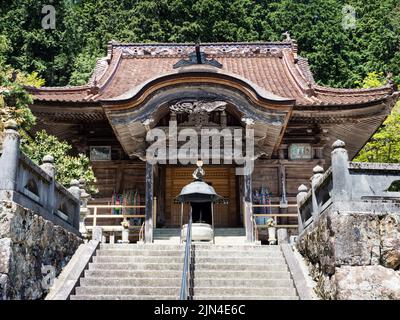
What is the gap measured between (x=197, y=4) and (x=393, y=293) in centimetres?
2577

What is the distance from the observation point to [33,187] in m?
7.82

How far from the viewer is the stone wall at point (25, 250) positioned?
20.8 feet

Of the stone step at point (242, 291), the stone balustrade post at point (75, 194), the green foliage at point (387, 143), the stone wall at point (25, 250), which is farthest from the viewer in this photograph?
the green foliage at point (387, 143)

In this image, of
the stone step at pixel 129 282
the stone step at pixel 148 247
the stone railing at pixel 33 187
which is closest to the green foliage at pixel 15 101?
the stone railing at pixel 33 187

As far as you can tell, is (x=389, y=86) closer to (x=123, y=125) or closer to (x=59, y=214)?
(x=123, y=125)

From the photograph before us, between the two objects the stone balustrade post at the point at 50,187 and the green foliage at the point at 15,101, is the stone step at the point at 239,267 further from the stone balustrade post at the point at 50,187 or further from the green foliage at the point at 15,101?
the green foliage at the point at 15,101

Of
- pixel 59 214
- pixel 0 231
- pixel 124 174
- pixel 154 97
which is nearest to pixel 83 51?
pixel 124 174

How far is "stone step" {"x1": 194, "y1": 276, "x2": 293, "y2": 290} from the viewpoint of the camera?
27.3ft

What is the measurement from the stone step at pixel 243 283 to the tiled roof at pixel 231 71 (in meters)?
6.62

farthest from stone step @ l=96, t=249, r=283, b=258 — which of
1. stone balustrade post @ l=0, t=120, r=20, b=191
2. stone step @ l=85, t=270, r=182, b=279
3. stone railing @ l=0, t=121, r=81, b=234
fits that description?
stone balustrade post @ l=0, t=120, r=20, b=191

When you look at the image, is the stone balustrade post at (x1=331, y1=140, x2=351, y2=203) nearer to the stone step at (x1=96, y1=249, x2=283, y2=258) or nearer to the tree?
the stone step at (x1=96, y1=249, x2=283, y2=258)

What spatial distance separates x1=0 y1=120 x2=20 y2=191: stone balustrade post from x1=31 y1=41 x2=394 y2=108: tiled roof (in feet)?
23.9

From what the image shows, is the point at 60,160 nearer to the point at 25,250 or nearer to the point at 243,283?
the point at 25,250

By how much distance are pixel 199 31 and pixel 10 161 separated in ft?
77.2
